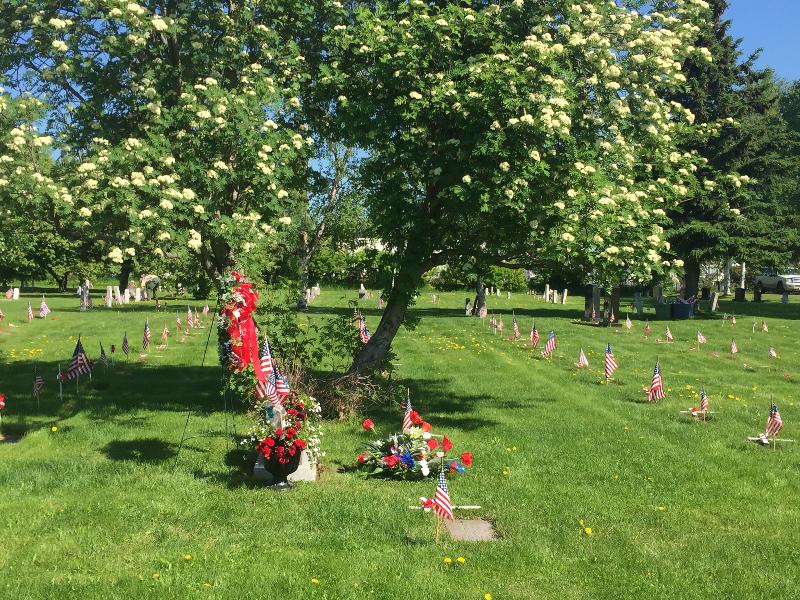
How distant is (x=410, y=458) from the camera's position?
10398 millimetres

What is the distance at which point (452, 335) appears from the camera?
28688 millimetres

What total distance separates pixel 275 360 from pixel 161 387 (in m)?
5.03

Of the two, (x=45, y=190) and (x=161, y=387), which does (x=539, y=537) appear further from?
(x=161, y=387)

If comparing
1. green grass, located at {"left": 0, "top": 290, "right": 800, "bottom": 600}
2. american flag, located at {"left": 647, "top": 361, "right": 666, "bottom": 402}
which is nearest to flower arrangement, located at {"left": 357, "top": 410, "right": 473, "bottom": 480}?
green grass, located at {"left": 0, "top": 290, "right": 800, "bottom": 600}

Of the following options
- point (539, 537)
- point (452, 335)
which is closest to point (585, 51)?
point (539, 537)

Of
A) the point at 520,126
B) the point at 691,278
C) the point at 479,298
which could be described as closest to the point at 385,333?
the point at 520,126

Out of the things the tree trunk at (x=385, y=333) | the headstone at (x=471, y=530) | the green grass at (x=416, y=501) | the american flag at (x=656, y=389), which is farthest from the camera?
the american flag at (x=656, y=389)

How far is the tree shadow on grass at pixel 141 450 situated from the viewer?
10984 millimetres

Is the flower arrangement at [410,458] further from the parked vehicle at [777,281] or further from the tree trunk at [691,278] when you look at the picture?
the parked vehicle at [777,281]

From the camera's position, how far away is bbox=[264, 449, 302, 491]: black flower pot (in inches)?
378

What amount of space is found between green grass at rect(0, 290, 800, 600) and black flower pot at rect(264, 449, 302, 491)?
277mm

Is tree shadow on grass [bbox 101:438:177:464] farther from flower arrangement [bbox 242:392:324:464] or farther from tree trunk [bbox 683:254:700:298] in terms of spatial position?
tree trunk [bbox 683:254:700:298]

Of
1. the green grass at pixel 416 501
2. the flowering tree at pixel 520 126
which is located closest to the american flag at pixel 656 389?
the green grass at pixel 416 501

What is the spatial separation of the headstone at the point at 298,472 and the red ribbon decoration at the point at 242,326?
143 centimetres
